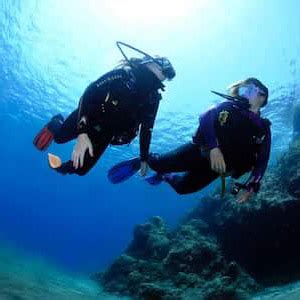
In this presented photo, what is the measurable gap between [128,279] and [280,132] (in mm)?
19361

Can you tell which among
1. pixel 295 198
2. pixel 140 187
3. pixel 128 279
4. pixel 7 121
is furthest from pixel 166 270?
pixel 140 187

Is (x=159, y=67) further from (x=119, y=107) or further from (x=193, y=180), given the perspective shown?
(x=193, y=180)

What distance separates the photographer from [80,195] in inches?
3438

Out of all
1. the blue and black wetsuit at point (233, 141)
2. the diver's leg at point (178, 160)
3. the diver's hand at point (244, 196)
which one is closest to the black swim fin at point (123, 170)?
the diver's leg at point (178, 160)

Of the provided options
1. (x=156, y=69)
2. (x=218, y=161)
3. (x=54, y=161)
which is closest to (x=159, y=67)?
(x=156, y=69)

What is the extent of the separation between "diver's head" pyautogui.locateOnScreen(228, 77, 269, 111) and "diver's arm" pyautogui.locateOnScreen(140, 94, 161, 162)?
123 cm

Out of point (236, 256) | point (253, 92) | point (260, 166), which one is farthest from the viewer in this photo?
point (236, 256)

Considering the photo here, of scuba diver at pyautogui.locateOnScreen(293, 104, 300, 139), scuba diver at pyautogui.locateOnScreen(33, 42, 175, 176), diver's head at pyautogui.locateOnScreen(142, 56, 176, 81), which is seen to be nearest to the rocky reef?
scuba diver at pyautogui.locateOnScreen(33, 42, 175, 176)

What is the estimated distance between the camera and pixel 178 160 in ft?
19.5

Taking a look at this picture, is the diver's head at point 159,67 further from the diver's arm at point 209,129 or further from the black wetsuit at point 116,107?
the diver's arm at point 209,129

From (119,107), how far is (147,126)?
28.0 inches

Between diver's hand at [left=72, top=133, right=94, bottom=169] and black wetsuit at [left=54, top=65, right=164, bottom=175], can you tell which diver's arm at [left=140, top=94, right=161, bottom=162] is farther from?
diver's hand at [left=72, top=133, right=94, bottom=169]

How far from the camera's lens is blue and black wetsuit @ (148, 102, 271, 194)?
5.08m

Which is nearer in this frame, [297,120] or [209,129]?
[209,129]
